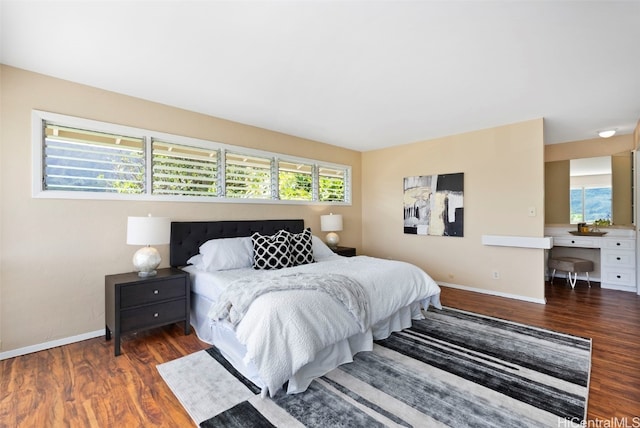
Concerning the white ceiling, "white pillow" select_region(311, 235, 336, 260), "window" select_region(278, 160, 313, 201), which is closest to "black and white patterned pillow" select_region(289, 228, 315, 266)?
"white pillow" select_region(311, 235, 336, 260)

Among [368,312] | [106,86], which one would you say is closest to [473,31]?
[368,312]

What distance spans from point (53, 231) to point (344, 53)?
3112 mm

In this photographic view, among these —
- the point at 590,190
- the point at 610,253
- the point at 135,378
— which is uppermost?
the point at 590,190

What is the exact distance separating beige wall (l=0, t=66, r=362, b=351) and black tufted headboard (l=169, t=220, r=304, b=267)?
138 mm

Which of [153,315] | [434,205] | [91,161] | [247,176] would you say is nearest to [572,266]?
[434,205]

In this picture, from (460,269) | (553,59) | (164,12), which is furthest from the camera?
(460,269)

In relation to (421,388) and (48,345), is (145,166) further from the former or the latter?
(421,388)

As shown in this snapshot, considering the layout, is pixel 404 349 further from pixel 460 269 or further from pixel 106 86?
pixel 106 86

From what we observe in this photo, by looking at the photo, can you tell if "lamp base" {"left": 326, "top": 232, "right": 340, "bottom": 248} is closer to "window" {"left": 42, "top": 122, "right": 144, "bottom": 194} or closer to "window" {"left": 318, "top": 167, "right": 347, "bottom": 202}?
"window" {"left": 318, "top": 167, "right": 347, "bottom": 202}

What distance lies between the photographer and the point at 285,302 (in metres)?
2.04

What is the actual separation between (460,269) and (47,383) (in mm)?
5073

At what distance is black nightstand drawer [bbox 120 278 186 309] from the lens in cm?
260

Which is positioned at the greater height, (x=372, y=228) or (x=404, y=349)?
(x=372, y=228)

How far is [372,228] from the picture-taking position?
591 centimetres
